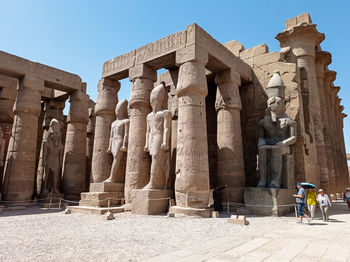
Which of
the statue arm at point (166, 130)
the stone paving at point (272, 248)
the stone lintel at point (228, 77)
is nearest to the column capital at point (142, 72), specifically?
the statue arm at point (166, 130)

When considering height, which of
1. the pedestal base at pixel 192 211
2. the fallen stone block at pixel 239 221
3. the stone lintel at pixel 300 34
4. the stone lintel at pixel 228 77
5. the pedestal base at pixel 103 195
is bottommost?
the fallen stone block at pixel 239 221

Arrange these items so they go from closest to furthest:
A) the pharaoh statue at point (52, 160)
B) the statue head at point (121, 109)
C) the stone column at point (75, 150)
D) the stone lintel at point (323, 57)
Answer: the statue head at point (121, 109), the pharaoh statue at point (52, 160), the stone column at point (75, 150), the stone lintel at point (323, 57)

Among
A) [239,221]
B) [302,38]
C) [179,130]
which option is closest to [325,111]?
[302,38]

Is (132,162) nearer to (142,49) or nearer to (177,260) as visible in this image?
(142,49)

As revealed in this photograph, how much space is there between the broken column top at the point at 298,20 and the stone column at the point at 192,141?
37.4ft

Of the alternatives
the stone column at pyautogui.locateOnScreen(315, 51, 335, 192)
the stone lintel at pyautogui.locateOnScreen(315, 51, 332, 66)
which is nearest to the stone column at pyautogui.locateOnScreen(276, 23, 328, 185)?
the stone lintel at pyautogui.locateOnScreen(315, 51, 332, 66)

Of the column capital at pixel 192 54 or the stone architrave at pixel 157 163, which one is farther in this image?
the column capital at pixel 192 54

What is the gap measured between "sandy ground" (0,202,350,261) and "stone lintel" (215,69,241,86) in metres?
5.42

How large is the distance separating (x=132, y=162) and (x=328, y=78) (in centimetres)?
1839

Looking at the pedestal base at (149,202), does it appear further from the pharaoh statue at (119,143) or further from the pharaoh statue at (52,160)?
the pharaoh statue at (52,160)

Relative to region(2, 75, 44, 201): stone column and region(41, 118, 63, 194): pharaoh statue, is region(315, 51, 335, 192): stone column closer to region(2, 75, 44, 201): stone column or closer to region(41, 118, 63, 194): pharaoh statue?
region(41, 118, 63, 194): pharaoh statue

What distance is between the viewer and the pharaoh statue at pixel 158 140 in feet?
27.6

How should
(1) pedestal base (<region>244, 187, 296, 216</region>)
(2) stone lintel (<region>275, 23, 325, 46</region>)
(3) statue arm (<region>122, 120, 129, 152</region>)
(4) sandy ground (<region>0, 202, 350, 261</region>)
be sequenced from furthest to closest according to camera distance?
(2) stone lintel (<region>275, 23, 325, 46</region>)
(3) statue arm (<region>122, 120, 129, 152</region>)
(1) pedestal base (<region>244, 187, 296, 216</region>)
(4) sandy ground (<region>0, 202, 350, 261</region>)

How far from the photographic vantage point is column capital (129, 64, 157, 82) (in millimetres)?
9898
